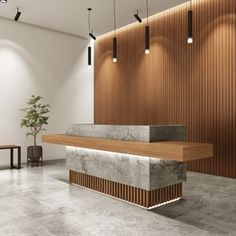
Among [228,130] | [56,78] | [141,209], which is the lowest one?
[141,209]

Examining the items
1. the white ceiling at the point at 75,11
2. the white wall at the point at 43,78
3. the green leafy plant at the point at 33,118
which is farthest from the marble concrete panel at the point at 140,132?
the white wall at the point at 43,78

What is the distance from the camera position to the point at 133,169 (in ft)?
13.0

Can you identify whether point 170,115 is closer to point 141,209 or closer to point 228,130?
point 228,130

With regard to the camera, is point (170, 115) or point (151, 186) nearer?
point (151, 186)

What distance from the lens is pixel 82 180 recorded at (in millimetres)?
5047

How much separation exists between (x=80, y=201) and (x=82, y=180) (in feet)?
3.11

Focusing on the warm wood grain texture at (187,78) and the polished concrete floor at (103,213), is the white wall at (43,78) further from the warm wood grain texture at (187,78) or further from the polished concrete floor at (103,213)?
the polished concrete floor at (103,213)

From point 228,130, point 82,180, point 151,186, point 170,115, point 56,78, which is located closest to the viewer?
point 151,186

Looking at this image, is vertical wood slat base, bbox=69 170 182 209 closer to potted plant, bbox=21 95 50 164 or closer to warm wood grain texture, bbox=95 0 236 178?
warm wood grain texture, bbox=95 0 236 178

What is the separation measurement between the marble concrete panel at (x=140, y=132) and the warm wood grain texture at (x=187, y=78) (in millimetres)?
1895

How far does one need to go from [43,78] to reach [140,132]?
490 cm

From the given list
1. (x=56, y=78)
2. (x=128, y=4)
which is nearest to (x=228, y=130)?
(x=128, y=4)

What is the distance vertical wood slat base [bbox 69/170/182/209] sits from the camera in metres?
3.85

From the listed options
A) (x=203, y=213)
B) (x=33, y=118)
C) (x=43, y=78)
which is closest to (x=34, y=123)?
(x=33, y=118)
